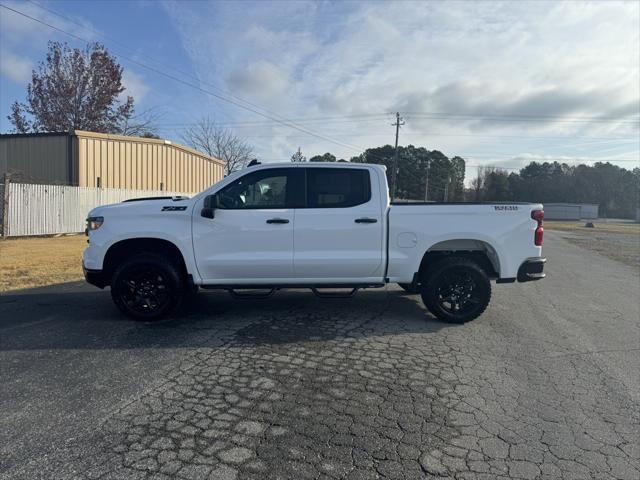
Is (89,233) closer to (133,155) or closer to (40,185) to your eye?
(40,185)

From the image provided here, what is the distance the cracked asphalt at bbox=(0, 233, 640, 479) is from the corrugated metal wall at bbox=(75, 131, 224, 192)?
15933 mm

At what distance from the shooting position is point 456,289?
5.87 m

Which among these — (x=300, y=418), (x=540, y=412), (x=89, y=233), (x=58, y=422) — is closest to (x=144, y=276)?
(x=89, y=233)

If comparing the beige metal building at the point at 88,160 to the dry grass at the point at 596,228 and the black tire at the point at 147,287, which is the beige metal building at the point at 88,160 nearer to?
the black tire at the point at 147,287

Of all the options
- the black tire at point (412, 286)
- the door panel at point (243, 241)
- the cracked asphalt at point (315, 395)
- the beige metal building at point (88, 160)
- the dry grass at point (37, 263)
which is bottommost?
the cracked asphalt at point (315, 395)

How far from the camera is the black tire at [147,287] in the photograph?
5578 millimetres

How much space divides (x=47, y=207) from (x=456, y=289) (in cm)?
1719

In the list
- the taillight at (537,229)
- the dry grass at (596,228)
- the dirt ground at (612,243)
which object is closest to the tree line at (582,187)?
the dry grass at (596,228)

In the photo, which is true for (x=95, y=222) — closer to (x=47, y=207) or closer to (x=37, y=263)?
(x=37, y=263)

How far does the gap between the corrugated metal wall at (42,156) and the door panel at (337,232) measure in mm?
17634

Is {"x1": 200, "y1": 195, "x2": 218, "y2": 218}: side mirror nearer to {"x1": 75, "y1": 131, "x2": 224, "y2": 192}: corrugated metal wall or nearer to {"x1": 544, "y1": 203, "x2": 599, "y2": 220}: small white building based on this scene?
{"x1": 75, "y1": 131, "x2": 224, "y2": 192}: corrugated metal wall

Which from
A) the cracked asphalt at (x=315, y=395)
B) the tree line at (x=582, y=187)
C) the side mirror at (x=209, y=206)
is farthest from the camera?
the tree line at (x=582, y=187)

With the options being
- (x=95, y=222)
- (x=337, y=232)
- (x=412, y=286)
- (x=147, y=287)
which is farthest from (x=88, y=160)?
(x=412, y=286)

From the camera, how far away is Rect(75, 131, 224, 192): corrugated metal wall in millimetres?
20453
